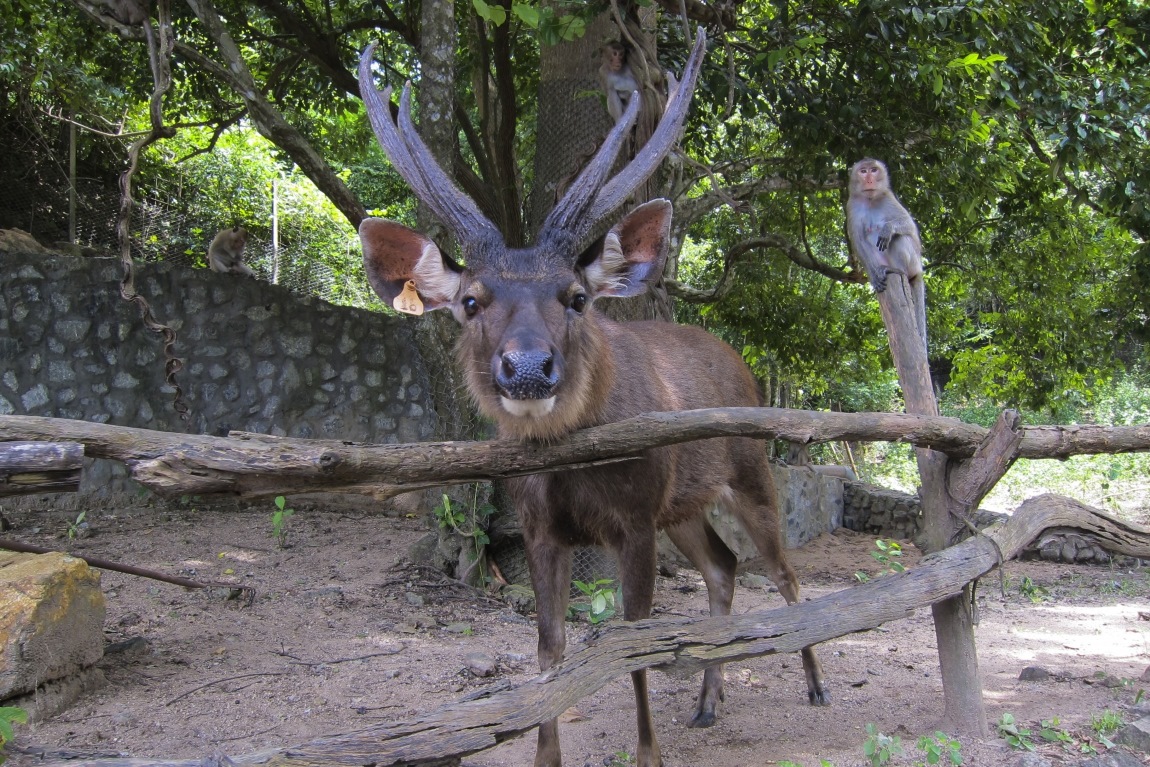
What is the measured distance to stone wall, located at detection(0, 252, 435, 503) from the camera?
23.8 feet

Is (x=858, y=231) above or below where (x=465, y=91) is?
below

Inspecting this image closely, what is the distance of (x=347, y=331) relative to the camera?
28.0 ft

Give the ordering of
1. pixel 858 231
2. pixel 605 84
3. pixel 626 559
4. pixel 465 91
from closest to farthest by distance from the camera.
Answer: pixel 626 559, pixel 858 231, pixel 605 84, pixel 465 91

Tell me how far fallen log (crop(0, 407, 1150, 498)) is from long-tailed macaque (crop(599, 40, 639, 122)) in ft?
12.1

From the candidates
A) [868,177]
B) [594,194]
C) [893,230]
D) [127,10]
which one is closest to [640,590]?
[594,194]

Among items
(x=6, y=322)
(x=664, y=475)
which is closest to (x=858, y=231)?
(x=664, y=475)

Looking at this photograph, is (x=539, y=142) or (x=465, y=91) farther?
(x=465, y=91)

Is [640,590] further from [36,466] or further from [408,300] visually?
[36,466]

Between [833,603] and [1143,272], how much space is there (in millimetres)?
6000

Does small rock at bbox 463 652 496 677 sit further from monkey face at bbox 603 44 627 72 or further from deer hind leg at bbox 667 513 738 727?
monkey face at bbox 603 44 627 72

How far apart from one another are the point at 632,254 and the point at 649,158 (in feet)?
1.23

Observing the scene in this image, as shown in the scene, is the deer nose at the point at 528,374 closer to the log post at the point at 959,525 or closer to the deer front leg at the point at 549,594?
the deer front leg at the point at 549,594

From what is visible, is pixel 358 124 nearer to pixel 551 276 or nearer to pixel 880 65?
pixel 880 65

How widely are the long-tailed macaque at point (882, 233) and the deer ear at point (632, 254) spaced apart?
1.58 m
